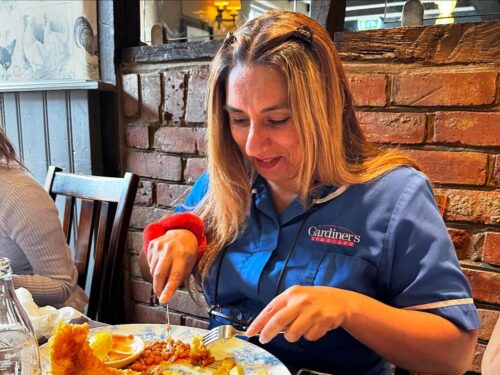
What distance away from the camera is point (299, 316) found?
61 cm

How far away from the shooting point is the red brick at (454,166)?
104 cm

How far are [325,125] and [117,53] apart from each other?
96 centimetres

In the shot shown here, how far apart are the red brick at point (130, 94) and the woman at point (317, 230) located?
0.67 metres

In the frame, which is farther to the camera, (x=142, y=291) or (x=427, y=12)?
(x=142, y=291)

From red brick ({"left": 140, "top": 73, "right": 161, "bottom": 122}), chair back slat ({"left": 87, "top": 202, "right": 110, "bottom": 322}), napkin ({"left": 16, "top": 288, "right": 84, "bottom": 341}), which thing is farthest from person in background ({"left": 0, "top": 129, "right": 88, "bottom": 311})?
red brick ({"left": 140, "top": 73, "right": 161, "bottom": 122})

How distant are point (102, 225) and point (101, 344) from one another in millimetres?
551

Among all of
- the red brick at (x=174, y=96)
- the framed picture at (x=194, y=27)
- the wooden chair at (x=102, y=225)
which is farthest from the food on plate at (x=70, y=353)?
the framed picture at (x=194, y=27)

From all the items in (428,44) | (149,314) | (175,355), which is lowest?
(149,314)

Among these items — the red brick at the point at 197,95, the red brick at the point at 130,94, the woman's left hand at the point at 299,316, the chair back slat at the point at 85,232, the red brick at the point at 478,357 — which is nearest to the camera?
the woman's left hand at the point at 299,316

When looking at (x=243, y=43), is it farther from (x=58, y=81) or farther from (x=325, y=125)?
(x=58, y=81)

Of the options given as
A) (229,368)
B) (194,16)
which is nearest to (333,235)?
(229,368)

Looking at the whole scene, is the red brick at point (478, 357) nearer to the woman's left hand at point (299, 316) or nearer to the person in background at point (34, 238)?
the woman's left hand at point (299, 316)

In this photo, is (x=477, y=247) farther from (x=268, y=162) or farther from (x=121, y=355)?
(x=121, y=355)

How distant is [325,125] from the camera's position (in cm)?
82
